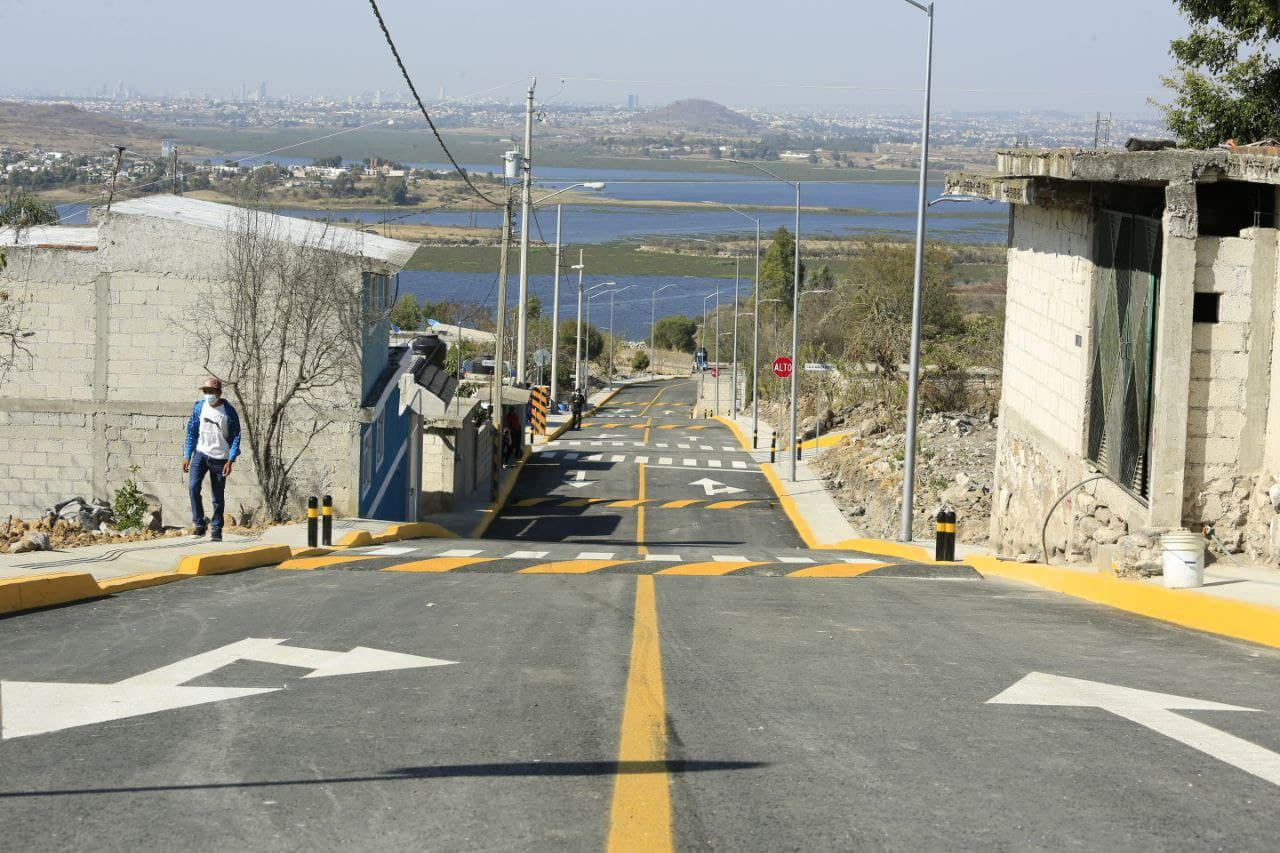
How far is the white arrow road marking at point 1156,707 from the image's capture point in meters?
6.49

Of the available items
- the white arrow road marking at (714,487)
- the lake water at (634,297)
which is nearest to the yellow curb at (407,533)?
the white arrow road marking at (714,487)

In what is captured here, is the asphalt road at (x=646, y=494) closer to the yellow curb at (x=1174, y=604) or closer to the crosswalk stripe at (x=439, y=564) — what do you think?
the crosswalk stripe at (x=439, y=564)

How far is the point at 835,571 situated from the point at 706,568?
151 centimetres

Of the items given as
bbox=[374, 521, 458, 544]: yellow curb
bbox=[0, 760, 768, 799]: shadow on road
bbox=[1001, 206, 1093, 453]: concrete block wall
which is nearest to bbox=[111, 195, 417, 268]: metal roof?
bbox=[374, 521, 458, 544]: yellow curb

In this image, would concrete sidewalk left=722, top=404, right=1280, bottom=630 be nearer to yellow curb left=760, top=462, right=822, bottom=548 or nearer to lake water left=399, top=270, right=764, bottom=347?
yellow curb left=760, top=462, right=822, bottom=548

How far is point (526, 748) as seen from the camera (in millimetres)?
6602

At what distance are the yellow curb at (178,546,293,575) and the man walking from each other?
29.6 inches

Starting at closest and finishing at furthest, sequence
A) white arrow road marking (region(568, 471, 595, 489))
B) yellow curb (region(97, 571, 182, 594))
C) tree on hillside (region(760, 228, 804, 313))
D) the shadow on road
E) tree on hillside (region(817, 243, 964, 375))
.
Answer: the shadow on road < yellow curb (region(97, 571, 182, 594)) < white arrow road marking (region(568, 471, 595, 489)) < tree on hillside (region(817, 243, 964, 375)) < tree on hillside (region(760, 228, 804, 313))

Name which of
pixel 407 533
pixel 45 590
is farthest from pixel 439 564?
pixel 407 533

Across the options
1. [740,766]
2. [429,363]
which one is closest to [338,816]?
[740,766]

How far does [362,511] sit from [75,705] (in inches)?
751

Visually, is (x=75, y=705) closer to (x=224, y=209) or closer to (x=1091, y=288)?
(x=1091, y=288)

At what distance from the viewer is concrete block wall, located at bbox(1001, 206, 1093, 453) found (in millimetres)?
17984

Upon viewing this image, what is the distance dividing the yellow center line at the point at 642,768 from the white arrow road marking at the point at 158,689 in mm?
1334
